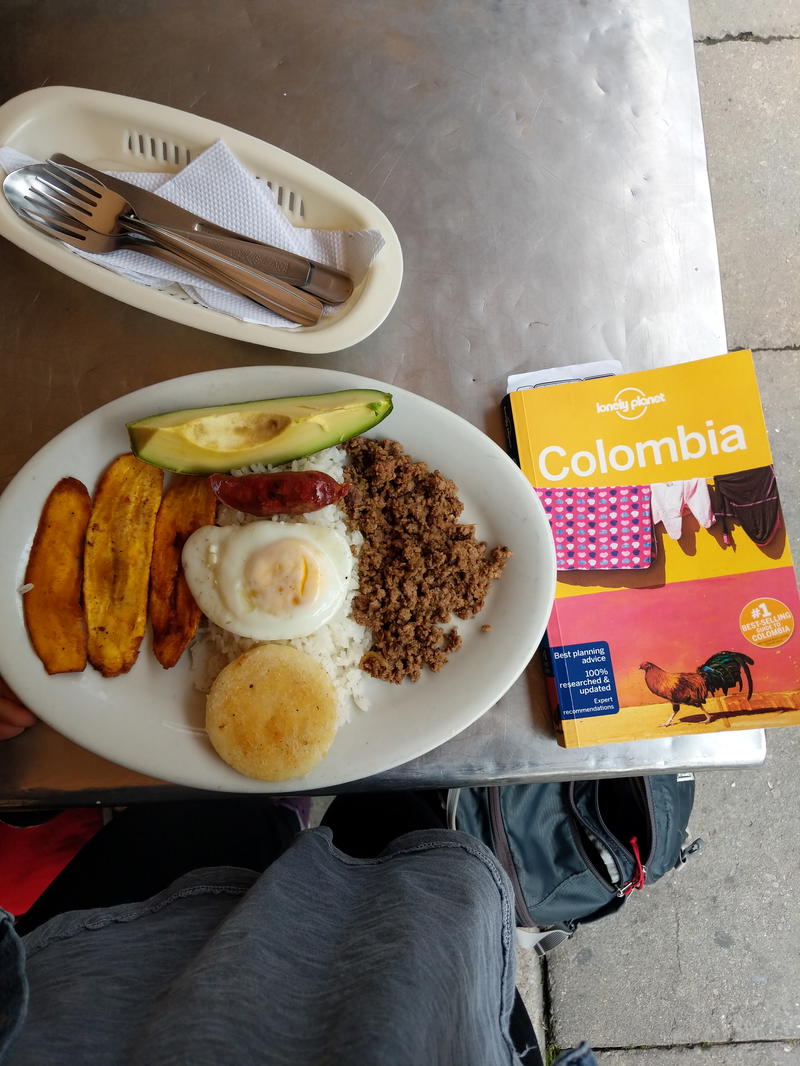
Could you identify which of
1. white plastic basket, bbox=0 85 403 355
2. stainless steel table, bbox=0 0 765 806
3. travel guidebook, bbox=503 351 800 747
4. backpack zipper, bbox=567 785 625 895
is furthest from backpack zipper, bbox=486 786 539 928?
white plastic basket, bbox=0 85 403 355

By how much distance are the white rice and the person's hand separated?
0.77 feet

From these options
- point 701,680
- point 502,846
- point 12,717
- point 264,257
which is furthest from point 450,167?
point 502,846

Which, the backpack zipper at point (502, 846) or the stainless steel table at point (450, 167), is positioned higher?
the stainless steel table at point (450, 167)

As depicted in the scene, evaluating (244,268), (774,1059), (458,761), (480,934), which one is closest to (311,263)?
(244,268)

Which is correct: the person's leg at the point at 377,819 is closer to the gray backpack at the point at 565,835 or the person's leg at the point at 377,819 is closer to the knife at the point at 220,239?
the gray backpack at the point at 565,835

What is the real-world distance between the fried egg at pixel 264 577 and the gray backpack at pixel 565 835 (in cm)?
55

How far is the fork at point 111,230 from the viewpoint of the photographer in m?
0.88

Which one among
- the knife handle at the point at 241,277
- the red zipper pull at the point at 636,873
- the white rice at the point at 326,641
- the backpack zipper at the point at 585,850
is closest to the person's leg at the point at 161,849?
the white rice at the point at 326,641

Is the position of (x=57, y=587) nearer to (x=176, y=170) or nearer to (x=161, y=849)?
(x=161, y=849)

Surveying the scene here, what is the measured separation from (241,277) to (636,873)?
1193 millimetres

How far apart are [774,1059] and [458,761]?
1.20 m

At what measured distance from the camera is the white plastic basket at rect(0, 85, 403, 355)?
87cm

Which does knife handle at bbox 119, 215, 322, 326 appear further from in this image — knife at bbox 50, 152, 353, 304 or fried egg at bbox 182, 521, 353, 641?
fried egg at bbox 182, 521, 353, 641

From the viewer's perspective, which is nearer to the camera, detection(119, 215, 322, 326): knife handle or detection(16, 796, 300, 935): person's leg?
detection(119, 215, 322, 326): knife handle
